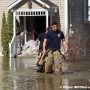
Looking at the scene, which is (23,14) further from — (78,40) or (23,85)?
(23,85)

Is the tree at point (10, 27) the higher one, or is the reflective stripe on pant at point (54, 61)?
the tree at point (10, 27)

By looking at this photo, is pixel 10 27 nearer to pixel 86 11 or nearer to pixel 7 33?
pixel 7 33

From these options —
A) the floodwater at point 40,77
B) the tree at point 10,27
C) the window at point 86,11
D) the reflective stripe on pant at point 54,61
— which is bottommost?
the floodwater at point 40,77

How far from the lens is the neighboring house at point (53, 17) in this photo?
26.7 m

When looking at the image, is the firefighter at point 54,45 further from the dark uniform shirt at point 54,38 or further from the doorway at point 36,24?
the doorway at point 36,24

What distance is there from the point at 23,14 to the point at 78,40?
12.2ft

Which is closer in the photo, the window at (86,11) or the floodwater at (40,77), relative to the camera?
the floodwater at (40,77)

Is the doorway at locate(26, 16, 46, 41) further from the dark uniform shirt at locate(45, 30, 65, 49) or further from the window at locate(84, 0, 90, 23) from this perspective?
the dark uniform shirt at locate(45, 30, 65, 49)

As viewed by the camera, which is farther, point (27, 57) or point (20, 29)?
point (20, 29)

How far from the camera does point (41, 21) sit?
29.0m

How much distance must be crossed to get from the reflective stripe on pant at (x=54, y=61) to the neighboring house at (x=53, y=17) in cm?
668

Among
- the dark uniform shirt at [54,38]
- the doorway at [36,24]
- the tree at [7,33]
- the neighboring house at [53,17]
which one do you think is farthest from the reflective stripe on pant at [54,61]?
the doorway at [36,24]

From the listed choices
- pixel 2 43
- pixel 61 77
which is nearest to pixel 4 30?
pixel 2 43

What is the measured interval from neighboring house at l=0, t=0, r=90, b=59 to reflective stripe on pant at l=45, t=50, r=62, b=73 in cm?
668
